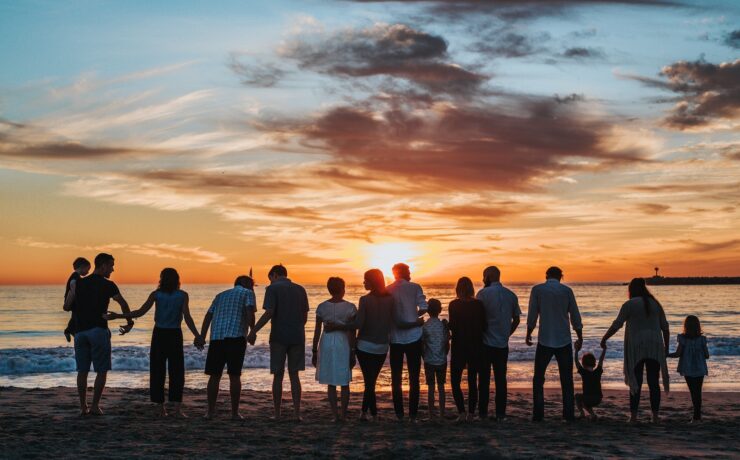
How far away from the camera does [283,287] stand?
9.81 meters

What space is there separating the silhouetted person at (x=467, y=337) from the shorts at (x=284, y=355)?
6.97 feet

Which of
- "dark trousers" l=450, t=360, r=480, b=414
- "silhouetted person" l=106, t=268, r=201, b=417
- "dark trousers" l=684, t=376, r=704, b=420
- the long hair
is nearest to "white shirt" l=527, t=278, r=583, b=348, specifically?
the long hair

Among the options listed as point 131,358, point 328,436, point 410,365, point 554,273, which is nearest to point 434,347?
point 410,365

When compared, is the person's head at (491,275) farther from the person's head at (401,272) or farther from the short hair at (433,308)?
the person's head at (401,272)

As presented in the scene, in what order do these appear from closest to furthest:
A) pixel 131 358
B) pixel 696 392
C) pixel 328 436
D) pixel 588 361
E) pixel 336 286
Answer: pixel 328 436 → pixel 336 286 → pixel 588 361 → pixel 696 392 → pixel 131 358

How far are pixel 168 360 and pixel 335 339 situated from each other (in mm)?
2337

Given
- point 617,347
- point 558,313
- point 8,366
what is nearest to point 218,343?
point 558,313

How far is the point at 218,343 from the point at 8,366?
13.4 metres

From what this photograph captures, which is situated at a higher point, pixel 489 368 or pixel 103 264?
pixel 103 264

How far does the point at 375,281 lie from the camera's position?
986cm

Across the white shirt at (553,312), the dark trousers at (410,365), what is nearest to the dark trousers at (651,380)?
the white shirt at (553,312)

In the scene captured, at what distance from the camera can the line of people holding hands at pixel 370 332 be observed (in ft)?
32.0

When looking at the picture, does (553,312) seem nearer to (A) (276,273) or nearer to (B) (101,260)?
(A) (276,273)

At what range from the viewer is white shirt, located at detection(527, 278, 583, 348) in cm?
993
